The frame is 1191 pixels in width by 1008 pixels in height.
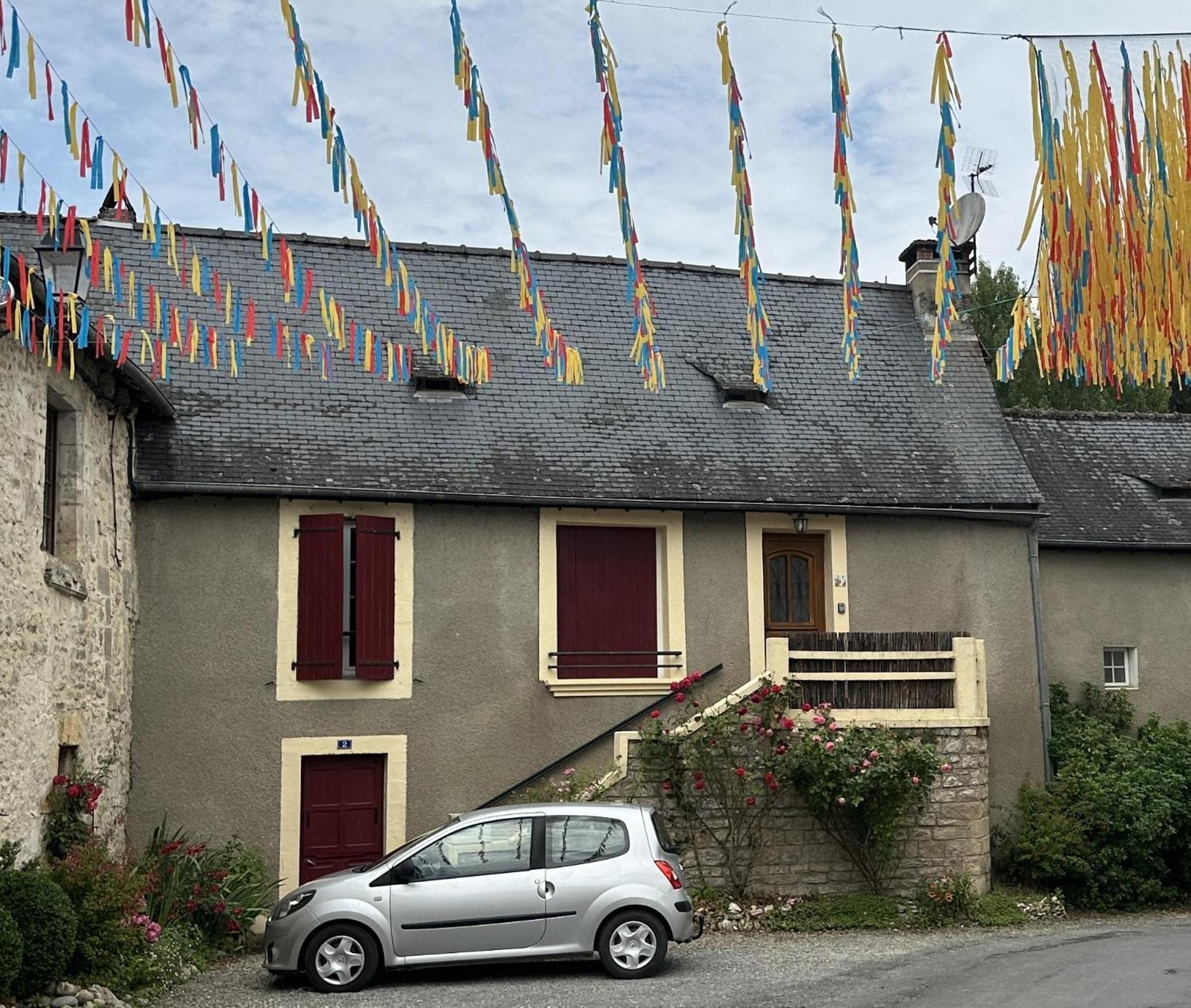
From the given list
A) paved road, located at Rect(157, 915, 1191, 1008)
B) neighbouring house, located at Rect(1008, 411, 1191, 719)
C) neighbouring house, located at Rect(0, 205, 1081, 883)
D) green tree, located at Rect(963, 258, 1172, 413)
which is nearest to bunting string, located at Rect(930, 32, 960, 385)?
paved road, located at Rect(157, 915, 1191, 1008)

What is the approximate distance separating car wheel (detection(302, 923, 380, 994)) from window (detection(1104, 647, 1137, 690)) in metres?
10.2

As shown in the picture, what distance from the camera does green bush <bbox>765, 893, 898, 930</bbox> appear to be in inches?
468

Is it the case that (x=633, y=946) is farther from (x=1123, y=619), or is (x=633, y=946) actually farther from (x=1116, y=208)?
(x=1123, y=619)

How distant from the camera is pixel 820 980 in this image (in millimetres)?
9430

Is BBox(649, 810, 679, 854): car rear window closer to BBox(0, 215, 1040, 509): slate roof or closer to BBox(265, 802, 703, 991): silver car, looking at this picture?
BBox(265, 802, 703, 991): silver car

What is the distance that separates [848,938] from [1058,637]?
19.8 ft

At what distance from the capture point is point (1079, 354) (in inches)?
279

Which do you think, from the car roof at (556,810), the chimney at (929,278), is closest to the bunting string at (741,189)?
the car roof at (556,810)

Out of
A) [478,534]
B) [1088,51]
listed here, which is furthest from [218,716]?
[1088,51]

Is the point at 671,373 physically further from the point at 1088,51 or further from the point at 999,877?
the point at 1088,51

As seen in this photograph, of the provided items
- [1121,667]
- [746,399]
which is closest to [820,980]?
[746,399]

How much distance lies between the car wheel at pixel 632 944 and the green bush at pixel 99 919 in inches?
128

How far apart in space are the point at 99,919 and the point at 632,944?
365cm

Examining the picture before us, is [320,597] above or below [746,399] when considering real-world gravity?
below
